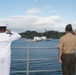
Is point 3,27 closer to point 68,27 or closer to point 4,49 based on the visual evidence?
point 4,49

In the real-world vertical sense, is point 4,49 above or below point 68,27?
below

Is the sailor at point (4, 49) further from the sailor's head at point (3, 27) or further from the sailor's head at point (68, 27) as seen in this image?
the sailor's head at point (68, 27)

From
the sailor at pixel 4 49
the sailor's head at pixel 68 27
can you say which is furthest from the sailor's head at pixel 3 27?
the sailor's head at pixel 68 27

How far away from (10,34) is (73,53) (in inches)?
70.0

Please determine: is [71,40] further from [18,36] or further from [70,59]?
[18,36]

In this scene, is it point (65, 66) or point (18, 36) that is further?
point (65, 66)

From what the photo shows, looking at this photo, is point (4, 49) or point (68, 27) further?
point (68, 27)

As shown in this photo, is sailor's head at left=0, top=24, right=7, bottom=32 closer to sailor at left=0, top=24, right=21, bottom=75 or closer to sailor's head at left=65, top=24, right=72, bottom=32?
sailor at left=0, top=24, right=21, bottom=75

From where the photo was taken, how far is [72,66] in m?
7.14

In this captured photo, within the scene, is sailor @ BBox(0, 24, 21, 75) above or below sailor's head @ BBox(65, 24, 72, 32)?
below

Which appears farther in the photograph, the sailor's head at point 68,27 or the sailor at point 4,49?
the sailor's head at point 68,27

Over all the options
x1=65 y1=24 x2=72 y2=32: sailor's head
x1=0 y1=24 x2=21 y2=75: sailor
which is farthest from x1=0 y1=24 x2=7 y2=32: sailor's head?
x1=65 y1=24 x2=72 y2=32: sailor's head

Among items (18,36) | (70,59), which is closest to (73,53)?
(70,59)

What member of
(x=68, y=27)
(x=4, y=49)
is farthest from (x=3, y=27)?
(x=68, y=27)
